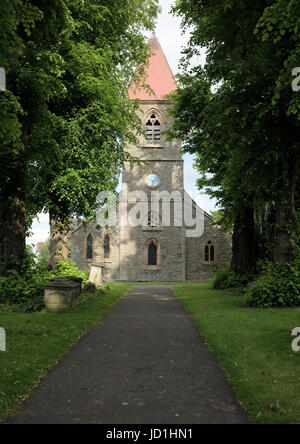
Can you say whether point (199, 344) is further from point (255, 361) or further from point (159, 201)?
point (159, 201)

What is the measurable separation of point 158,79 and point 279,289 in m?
28.1

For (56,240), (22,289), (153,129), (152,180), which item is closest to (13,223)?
(22,289)

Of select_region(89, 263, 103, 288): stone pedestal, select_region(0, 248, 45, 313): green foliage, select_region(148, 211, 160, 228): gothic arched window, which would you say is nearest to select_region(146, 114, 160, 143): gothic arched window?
select_region(148, 211, 160, 228): gothic arched window

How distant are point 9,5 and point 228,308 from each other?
9586 millimetres

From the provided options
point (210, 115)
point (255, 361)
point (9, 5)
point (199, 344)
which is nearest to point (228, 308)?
point (199, 344)

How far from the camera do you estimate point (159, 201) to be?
1208 inches

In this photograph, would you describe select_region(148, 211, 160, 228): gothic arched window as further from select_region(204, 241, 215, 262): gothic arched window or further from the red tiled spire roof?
the red tiled spire roof

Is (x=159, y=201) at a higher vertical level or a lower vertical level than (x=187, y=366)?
higher

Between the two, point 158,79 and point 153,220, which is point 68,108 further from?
point 158,79

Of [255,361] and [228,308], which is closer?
[255,361]

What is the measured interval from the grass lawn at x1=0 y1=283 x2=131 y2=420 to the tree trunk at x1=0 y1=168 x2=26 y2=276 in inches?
95.3

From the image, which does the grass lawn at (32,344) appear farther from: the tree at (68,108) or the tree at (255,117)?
the tree at (255,117)

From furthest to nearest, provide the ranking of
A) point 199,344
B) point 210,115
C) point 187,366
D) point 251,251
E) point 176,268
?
point 176,268 → point 251,251 → point 210,115 → point 199,344 → point 187,366

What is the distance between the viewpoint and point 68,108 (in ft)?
49.2
